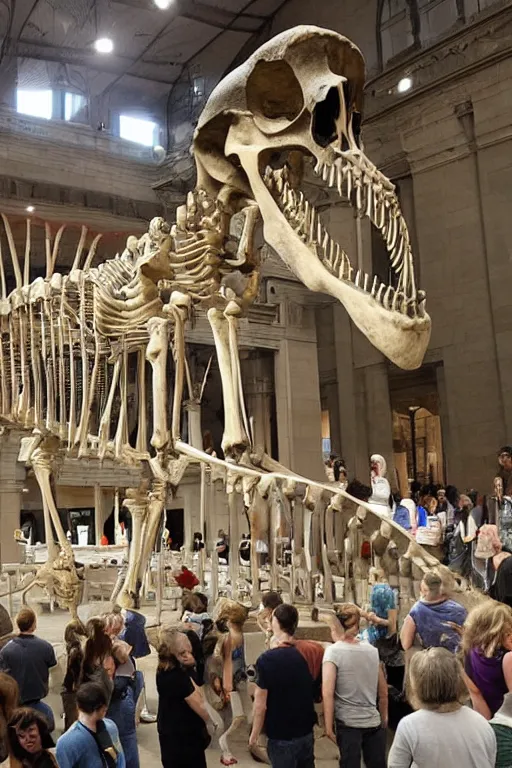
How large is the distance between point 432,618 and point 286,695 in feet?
4.20

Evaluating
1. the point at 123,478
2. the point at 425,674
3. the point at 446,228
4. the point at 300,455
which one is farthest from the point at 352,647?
the point at 123,478

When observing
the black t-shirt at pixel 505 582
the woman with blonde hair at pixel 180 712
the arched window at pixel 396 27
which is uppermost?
the arched window at pixel 396 27

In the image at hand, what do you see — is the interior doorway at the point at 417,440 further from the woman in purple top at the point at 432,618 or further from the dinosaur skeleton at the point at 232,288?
the woman in purple top at the point at 432,618

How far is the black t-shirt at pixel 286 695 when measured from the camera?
388 cm

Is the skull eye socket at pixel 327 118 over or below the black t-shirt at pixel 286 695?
over

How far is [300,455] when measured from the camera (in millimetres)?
17703

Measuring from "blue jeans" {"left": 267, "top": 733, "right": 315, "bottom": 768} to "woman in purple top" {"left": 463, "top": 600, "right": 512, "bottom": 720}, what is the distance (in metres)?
0.93

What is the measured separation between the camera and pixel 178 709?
3.88 m

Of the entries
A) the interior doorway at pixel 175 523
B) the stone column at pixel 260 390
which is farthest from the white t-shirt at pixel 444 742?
the interior doorway at pixel 175 523

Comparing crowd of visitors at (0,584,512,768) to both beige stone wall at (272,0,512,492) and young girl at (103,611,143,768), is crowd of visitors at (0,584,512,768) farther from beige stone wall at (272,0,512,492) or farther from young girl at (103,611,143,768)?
beige stone wall at (272,0,512,492)

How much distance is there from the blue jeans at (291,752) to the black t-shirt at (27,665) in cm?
150

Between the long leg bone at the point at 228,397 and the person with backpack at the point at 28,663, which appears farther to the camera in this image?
the long leg bone at the point at 228,397

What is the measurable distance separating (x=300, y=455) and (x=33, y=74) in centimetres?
1260

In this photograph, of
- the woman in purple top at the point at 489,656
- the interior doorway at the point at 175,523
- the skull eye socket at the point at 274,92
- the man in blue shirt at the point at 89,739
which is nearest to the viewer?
the man in blue shirt at the point at 89,739
